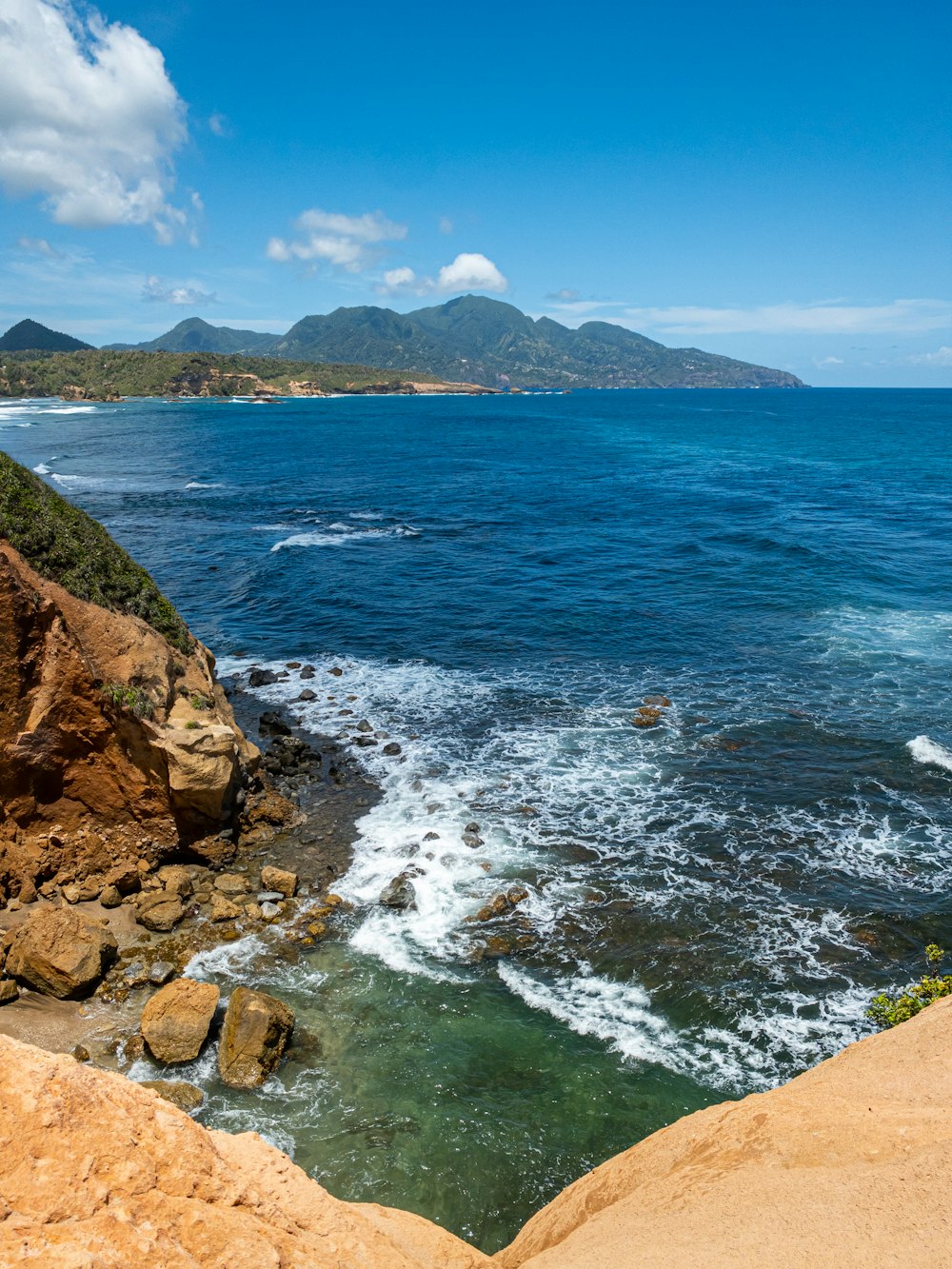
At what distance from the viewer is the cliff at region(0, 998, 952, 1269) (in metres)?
6.50

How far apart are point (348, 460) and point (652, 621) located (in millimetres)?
76529

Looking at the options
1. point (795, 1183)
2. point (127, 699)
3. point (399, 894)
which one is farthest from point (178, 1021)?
point (795, 1183)

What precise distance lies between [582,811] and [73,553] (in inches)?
730

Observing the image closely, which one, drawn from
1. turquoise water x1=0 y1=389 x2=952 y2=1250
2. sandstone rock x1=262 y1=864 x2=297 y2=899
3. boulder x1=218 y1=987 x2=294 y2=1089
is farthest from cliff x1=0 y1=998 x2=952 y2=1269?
sandstone rock x1=262 y1=864 x2=297 y2=899

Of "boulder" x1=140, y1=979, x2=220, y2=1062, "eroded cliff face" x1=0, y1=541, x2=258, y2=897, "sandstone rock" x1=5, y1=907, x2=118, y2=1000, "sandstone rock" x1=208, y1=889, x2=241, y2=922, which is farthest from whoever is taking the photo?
"sandstone rock" x1=208, y1=889, x2=241, y2=922

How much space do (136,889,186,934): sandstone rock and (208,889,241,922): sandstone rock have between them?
2.71 ft

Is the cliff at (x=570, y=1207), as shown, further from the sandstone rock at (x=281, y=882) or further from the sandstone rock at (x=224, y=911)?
the sandstone rock at (x=281, y=882)

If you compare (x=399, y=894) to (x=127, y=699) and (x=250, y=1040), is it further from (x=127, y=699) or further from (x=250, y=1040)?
(x=127, y=699)

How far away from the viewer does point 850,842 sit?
23172 mm

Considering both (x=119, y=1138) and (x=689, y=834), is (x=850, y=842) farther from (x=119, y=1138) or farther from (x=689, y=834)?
(x=119, y=1138)

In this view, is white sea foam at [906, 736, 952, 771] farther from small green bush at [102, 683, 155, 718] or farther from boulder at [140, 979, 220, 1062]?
small green bush at [102, 683, 155, 718]

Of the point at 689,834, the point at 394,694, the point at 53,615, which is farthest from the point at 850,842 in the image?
the point at 53,615

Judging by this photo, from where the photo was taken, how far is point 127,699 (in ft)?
69.4

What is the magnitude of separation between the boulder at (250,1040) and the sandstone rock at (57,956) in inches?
154
